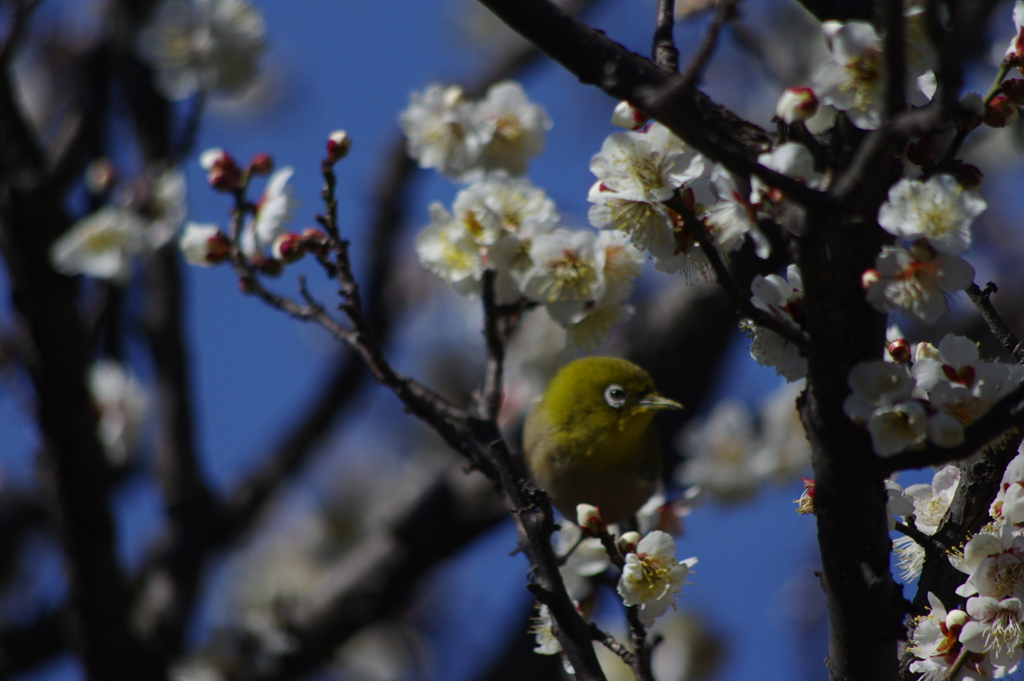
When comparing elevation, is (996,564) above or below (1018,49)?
below

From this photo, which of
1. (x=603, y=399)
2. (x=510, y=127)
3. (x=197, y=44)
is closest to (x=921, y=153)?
(x=510, y=127)

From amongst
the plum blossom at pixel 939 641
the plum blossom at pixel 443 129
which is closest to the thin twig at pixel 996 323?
the plum blossom at pixel 939 641

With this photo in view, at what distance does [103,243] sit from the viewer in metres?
4.03

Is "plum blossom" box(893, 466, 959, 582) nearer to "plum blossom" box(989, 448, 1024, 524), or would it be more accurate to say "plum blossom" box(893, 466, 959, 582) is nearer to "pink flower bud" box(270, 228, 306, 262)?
"plum blossom" box(989, 448, 1024, 524)

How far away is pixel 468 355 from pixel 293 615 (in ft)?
12.3

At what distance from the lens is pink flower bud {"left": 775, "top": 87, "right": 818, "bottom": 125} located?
143 cm

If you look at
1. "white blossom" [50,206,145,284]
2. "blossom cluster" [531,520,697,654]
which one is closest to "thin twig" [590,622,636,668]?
"blossom cluster" [531,520,697,654]

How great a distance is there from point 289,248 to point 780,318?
1.31 meters

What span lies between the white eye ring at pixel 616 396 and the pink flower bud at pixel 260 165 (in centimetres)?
144

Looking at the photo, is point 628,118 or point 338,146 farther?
point 338,146

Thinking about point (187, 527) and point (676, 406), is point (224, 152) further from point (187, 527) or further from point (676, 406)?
point (187, 527)

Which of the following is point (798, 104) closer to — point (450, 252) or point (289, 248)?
point (450, 252)

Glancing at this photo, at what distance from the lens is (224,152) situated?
256 centimetres

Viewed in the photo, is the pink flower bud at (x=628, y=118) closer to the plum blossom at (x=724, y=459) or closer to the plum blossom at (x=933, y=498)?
the plum blossom at (x=933, y=498)
